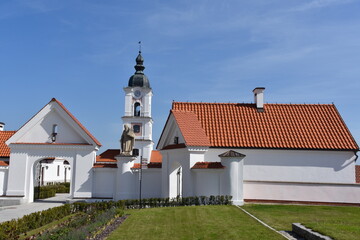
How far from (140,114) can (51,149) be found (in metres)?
33.3

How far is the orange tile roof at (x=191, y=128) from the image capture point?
77.2ft

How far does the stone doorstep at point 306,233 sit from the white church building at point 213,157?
9.74 m

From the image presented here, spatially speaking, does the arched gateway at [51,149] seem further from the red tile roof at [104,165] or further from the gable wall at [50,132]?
the red tile roof at [104,165]

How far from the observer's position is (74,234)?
11.5 meters

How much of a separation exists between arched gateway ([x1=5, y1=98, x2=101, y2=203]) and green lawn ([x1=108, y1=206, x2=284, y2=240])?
9.22 m

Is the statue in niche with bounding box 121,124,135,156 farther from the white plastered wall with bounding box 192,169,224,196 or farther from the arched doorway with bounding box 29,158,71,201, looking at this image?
the arched doorway with bounding box 29,158,71,201

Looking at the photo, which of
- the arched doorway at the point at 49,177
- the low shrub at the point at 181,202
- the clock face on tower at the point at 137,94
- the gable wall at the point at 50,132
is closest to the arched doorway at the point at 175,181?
the low shrub at the point at 181,202

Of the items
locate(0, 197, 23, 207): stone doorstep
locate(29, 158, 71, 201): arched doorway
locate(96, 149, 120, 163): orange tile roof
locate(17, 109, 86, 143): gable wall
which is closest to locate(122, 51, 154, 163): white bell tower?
locate(29, 158, 71, 201): arched doorway

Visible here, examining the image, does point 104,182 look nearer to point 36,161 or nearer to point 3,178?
point 36,161

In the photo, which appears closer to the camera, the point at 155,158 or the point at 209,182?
the point at 209,182

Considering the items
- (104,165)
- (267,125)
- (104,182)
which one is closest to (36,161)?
(104,165)

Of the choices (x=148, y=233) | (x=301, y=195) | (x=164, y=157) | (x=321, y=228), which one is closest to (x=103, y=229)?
(x=148, y=233)

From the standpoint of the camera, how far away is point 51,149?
26.5 meters

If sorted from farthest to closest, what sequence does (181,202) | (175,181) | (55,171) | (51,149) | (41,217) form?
(55,171), (51,149), (175,181), (181,202), (41,217)
